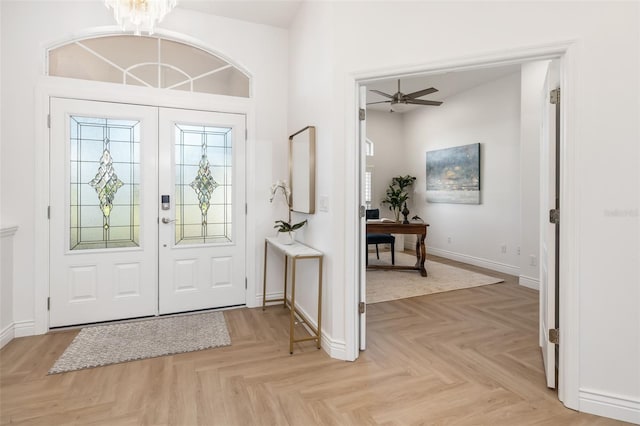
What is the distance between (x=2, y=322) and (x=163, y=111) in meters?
2.24

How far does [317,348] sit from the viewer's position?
2812mm

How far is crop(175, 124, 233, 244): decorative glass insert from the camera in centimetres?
354

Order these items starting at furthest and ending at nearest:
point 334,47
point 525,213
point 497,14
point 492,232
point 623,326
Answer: point 492,232
point 525,213
point 334,47
point 497,14
point 623,326

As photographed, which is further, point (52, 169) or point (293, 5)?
point (293, 5)

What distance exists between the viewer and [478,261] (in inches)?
238

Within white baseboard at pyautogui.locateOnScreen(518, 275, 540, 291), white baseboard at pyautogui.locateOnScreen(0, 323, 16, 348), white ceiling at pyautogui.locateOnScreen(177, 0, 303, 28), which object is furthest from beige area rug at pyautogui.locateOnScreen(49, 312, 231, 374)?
white baseboard at pyautogui.locateOnScreen(518, 275, 540, 291)

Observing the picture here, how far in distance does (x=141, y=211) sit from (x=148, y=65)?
1.44m

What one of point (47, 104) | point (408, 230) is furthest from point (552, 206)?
point (47, 104)

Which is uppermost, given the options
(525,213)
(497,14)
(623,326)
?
(497,14)

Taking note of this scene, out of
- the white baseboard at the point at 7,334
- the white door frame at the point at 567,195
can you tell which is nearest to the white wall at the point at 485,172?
the white door frame at the point at 567,195

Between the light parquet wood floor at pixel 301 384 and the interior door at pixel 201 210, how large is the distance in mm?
664

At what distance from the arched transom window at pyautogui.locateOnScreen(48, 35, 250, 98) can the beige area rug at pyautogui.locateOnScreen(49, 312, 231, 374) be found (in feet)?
7.59

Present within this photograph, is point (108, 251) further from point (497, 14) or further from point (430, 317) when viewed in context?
point (497, 14)

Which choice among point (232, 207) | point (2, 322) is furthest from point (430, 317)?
point (2, 322)
